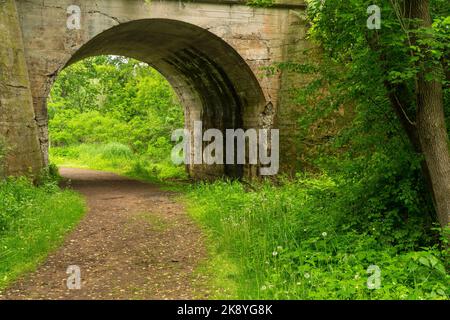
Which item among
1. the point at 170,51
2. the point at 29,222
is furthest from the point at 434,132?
the point at 170,51

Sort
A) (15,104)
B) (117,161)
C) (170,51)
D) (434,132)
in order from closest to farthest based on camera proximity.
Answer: (434,132), (15,104), (170,51), (117,161)

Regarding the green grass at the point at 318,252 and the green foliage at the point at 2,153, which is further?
the green foliage at the point at 2,153

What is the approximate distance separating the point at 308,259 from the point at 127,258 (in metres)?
2.10

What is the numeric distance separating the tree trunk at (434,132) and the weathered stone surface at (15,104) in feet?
21.1

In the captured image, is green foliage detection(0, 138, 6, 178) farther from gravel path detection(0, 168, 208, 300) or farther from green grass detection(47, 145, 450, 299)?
green grass detection(47, 145, 450, 299)

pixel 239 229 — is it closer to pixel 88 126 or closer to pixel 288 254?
pixel 288 254

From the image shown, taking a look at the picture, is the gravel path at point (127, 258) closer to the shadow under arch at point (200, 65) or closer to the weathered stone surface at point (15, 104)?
the weathered stone surface at point (15, 104)

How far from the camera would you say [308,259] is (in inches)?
198

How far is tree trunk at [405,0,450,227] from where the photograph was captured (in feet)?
16.2

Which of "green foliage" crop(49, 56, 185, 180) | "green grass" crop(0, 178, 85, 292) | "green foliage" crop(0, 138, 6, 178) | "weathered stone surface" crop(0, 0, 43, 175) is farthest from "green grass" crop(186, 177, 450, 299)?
"green foliage" crop(49, 56, 185, 180)

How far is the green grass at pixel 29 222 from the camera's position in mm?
5211

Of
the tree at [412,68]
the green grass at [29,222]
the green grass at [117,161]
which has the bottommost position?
the green grass at [117,161]

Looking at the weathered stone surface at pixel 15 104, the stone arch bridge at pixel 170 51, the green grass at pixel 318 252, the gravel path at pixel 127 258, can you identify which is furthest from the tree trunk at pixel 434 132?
the weathered stone surface at pixel 15 104

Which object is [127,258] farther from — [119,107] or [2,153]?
[119,107]
